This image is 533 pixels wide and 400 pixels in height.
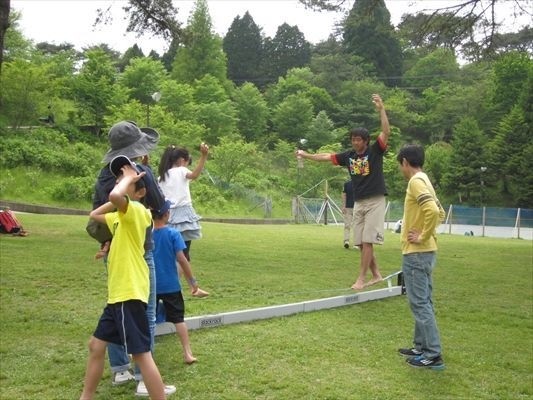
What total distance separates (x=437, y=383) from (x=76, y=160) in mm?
34719

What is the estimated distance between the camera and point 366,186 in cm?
682

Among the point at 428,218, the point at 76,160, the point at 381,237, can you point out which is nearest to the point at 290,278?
the point at 381,237

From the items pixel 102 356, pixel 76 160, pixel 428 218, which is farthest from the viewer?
pixel 76 160

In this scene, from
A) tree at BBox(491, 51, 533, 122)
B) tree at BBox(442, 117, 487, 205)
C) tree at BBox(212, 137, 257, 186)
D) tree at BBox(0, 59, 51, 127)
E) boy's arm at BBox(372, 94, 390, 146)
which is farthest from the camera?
tree at BBox(491, 51, 533, 122)

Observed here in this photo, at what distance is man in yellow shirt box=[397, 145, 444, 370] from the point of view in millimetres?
4457

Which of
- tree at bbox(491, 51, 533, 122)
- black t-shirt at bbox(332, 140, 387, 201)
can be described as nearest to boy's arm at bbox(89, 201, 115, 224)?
black t-shirt at bbox(332, 140, 387, 201)

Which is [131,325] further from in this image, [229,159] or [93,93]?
[93,93]

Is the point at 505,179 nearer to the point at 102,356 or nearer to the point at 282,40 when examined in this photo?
the point at 282,40

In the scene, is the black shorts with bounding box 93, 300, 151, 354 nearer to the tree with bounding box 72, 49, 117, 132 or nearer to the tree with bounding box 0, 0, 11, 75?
the tree with bounding box 0, 0, 11, 75

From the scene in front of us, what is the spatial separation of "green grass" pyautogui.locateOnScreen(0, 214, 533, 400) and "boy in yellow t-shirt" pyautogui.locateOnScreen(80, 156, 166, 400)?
0.56 metres

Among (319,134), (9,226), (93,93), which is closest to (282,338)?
(9,226)

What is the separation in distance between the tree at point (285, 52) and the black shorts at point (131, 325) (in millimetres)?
79182

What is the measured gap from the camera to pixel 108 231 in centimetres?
367

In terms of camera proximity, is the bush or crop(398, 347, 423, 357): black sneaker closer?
crop(398, 347, 423, 357): black sneaker
